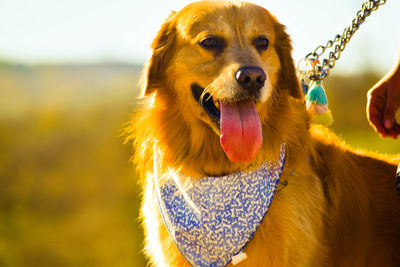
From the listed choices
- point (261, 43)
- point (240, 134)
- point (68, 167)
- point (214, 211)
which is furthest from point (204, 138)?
point (68, 167)

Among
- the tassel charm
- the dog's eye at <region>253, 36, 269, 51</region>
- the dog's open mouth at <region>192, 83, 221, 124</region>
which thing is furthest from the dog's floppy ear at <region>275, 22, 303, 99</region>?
the dog's open mouth at <region>192, 83, 221, 124</region>

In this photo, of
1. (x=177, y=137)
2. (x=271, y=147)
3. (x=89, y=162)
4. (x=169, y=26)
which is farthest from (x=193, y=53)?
(x=89, y=162)

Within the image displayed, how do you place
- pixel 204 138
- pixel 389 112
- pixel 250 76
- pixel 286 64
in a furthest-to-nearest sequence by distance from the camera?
pixel 286 64 → pixel 204 138 → pixel 250 76 → pixel 389 112

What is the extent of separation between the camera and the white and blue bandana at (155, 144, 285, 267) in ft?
9.46

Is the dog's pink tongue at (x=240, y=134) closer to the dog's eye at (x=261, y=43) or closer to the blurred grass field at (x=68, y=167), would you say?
the dog's eye at (x=261, y=43)

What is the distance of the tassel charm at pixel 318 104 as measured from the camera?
3086mm

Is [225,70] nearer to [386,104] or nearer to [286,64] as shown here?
[286,64]

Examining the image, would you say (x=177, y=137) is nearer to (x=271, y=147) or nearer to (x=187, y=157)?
(x=187, y=157)

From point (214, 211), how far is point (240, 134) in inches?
23.2

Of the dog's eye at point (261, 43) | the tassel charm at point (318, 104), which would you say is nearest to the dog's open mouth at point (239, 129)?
the dog's eye at point (261, 43)

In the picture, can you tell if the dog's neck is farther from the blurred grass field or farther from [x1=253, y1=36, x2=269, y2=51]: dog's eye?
the blurred grass field

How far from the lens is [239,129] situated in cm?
267

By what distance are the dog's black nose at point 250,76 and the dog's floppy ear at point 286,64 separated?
1.57 ft

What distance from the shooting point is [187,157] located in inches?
119
